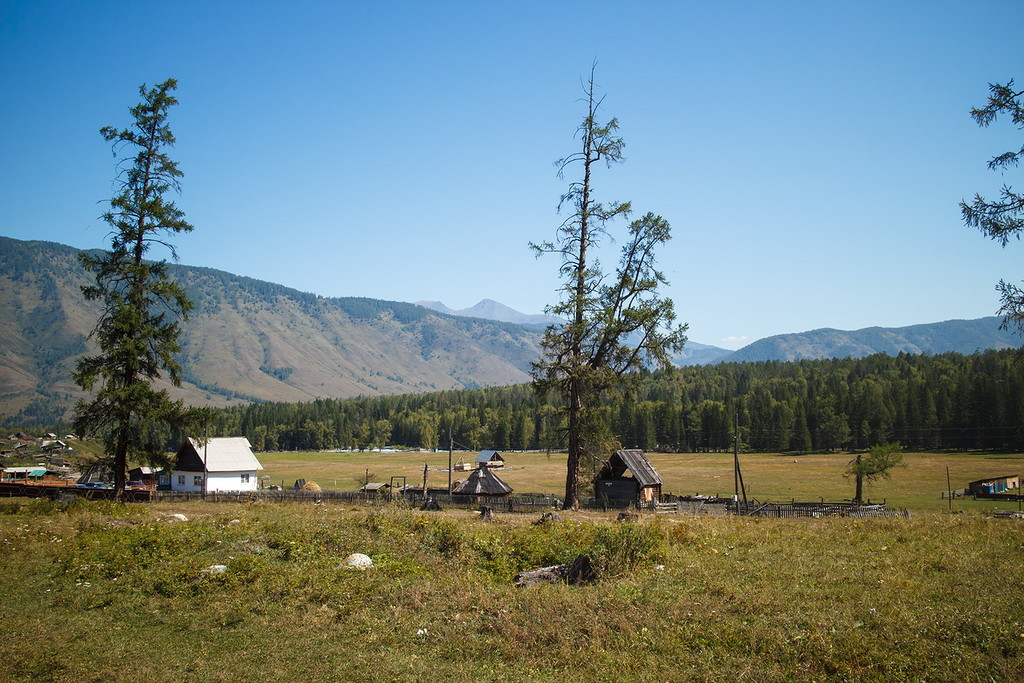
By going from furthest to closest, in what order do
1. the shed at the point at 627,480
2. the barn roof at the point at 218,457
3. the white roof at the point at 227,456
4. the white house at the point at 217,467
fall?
the white roof at the point at 227,456, the barn roof at the point at 218,457, the white house at the point at 217,467, the shed at the point at 627,480

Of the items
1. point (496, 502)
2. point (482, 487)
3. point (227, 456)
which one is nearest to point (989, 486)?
point (482, 487)

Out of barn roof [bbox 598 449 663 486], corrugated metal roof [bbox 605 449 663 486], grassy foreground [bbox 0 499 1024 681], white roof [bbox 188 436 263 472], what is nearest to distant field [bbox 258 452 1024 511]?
white roof [bbox 188 436 263 472]

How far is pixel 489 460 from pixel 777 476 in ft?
147

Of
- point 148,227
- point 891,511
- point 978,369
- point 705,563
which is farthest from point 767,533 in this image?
point 978,369

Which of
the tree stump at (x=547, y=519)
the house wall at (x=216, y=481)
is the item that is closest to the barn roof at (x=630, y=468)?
the tree stump at (x=547, y=519)

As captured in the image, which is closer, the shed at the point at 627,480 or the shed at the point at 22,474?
the shed at the point at 627,480

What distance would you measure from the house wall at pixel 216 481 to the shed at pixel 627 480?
34565 mm

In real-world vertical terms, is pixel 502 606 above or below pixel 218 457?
above

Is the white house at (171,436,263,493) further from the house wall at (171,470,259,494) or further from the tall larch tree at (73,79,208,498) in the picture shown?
the tall larch tree at (73,79,208,498)

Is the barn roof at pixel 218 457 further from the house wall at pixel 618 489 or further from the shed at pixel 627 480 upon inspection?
the shed at pixel 627 480

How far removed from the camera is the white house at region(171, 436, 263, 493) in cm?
5856

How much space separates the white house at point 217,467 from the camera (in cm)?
5856

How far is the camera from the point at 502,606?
454 inches

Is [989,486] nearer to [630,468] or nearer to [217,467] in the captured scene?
[630,468]
